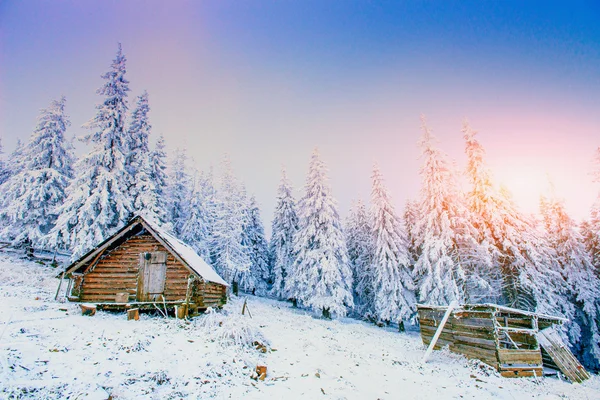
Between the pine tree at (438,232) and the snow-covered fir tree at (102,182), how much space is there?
2611 cm

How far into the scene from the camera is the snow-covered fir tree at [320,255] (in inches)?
997

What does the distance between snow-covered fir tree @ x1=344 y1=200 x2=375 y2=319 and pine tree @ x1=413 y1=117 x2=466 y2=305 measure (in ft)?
19.1

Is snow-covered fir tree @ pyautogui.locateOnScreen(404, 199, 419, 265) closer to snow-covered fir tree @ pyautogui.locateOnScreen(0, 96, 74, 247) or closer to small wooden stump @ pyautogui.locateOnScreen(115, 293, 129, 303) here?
small wooden stump @ pyautogui.locateOnScreen(115, 293, 129, 303)

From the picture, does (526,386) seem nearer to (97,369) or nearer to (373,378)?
(373,378)

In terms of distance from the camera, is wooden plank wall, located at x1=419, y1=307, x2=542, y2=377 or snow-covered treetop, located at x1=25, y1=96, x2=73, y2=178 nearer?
wooden plank wall, located at x1=419, y1=307, x2=542, y2=377

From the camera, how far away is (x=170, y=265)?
17.6 meters

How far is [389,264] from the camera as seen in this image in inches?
1010

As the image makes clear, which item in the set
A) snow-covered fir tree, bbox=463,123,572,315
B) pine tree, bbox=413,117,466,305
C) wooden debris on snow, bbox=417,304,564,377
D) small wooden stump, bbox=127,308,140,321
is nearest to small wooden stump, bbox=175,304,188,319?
small wooden stump, bbox=127,308,140,321

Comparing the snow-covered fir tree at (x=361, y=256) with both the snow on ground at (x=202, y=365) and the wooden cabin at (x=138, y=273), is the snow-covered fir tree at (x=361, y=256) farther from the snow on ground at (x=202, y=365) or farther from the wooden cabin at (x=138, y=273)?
the wooden cabin at (x=138, y=273)

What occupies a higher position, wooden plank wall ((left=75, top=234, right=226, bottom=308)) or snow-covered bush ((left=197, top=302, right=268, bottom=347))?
wooden plank wall ((left=75, top=234, right=226, bottom=308))

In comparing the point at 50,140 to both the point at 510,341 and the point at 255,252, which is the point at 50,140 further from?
the point at 510,341

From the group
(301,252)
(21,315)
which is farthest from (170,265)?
(301,252)

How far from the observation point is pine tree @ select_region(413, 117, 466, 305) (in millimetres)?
22344

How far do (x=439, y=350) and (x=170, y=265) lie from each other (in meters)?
17.3
